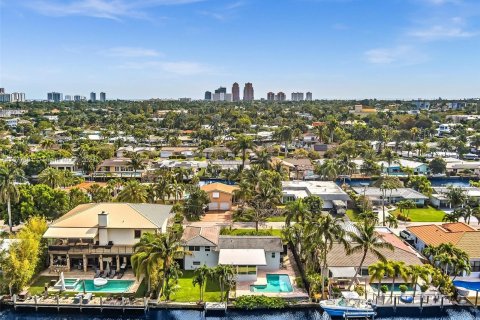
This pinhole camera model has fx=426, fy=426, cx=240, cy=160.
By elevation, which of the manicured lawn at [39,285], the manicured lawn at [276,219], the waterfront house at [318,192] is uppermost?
the waterfront house at [318,192]

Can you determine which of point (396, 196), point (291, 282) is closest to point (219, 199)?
point (291, 282)

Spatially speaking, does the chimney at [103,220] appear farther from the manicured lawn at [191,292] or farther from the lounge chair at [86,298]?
the manicured lawn at [191,292]

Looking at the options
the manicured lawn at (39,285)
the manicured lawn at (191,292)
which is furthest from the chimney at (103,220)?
the manicured lawn at (191,292)

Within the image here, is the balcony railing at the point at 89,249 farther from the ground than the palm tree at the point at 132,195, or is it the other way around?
the palm tree at the point at 132,195

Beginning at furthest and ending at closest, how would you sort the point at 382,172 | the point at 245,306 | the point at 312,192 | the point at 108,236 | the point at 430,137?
the point at 430,137 < the point at 382,172 < the point at 312,192 < the point at 108,236 < the point at 245,306

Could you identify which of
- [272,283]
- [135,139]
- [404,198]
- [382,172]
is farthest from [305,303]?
[135,139]

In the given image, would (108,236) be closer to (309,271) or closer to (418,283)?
(309,271)
